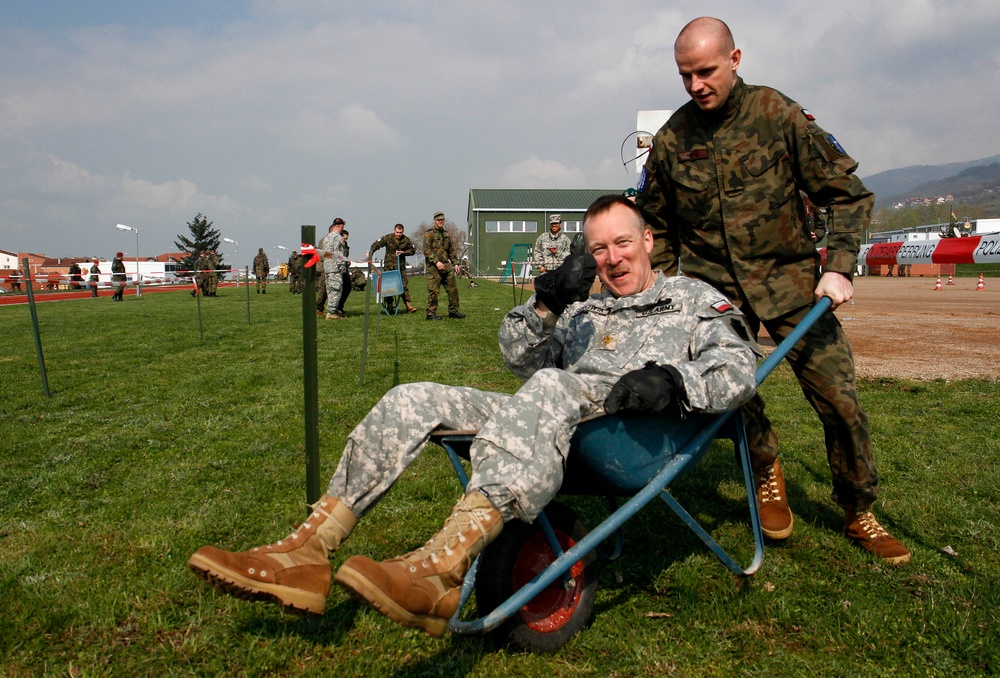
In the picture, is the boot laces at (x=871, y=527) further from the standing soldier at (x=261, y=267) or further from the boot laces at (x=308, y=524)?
the standing soldier at (x=261, y=267)

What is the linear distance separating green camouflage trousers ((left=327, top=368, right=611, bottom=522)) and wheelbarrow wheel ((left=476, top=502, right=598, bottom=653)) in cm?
27

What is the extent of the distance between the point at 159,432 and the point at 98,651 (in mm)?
3301

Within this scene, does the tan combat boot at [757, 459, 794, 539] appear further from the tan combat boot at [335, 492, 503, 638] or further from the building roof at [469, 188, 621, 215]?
the building roof at [469, 188, 621, 215]

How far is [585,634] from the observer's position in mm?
2494

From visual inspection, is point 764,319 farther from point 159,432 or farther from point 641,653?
point 159,432

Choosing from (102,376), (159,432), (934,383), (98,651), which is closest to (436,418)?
(98,651)

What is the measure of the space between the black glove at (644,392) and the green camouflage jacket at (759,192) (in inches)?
46.8

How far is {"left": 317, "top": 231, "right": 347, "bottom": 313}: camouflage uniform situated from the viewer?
47.0 ft

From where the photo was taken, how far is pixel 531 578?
2363 millimetres

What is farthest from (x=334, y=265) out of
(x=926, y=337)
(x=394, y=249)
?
(x=926, y=337)

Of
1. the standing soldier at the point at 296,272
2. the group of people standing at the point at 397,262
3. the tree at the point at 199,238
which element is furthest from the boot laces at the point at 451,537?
the tree at the point at 199,238

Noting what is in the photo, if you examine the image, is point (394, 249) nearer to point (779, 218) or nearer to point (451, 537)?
point (779, 218)

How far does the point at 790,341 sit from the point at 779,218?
77cm

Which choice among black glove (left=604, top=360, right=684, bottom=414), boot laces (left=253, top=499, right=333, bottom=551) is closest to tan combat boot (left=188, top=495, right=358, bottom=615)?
boot laces (left=253, top=499, right=333, bottom=551)
